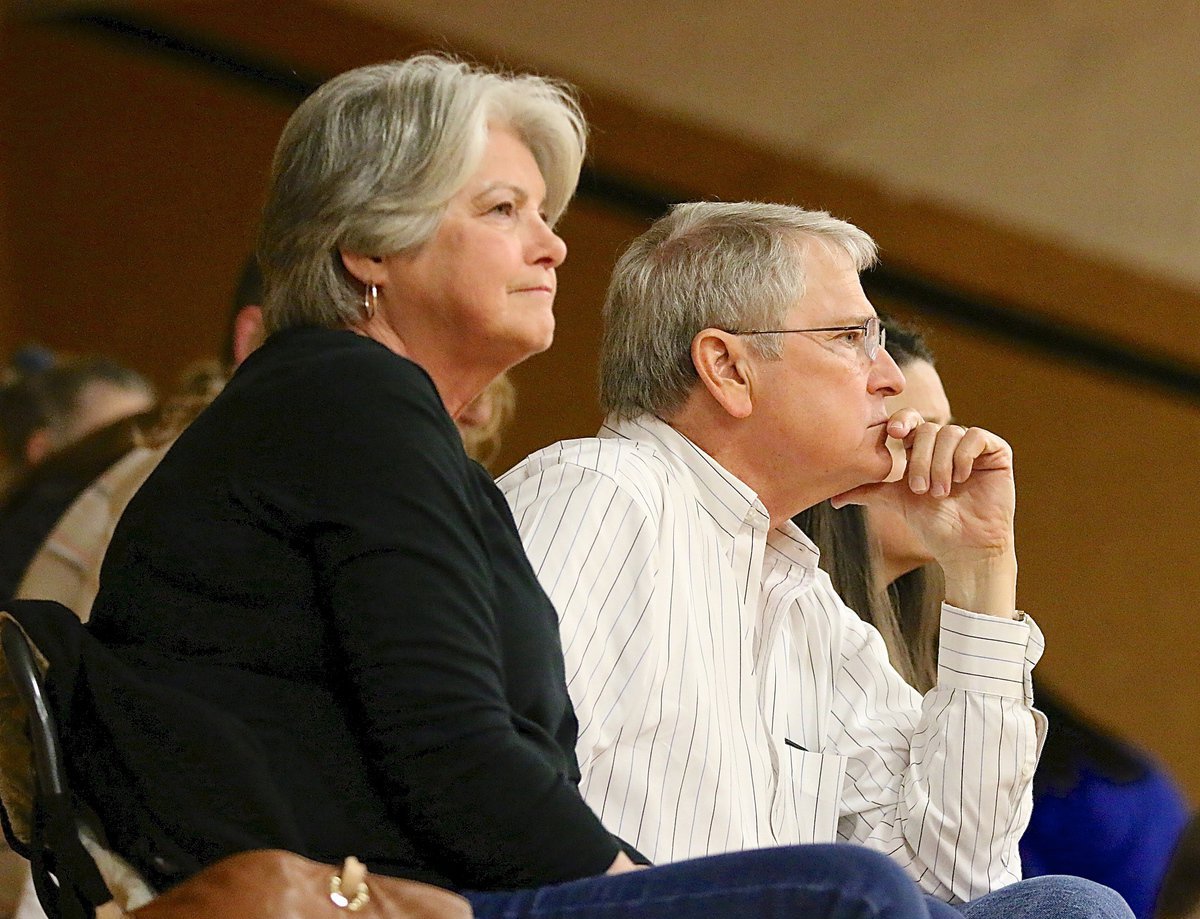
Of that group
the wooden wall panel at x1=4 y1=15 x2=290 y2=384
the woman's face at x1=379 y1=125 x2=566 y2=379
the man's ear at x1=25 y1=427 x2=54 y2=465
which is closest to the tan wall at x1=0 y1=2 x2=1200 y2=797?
the wooden wall panel at x1=4 y1=15 x2=290 y2=384

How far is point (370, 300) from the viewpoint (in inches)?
56.0

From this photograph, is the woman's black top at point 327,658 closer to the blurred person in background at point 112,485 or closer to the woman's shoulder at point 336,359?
the woman's shoulder at point 336,359

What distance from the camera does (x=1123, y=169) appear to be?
14.5ft

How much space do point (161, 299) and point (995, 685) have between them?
390cm

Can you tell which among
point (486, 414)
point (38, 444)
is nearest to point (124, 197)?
point (38, 444)

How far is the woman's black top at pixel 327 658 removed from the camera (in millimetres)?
1144

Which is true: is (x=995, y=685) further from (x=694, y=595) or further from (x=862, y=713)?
(x=694, y=595)

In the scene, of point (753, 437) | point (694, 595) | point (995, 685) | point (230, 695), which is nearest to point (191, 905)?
point (230, 695)

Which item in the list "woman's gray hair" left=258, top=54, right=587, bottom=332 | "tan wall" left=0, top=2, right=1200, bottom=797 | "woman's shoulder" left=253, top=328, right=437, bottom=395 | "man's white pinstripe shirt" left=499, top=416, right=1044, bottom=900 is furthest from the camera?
"tan wall" left=0, top=2, right=1200, bottom=797

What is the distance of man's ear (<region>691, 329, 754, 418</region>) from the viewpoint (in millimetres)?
1729

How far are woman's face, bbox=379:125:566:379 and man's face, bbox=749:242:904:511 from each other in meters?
0.34

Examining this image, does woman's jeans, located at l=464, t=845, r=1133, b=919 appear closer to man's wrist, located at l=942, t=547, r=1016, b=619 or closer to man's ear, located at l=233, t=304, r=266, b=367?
man's wrist, located at l=942, t=547, r=1016, b=619

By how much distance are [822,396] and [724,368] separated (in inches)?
4.3

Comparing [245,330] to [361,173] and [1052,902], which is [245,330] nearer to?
[361,173]
